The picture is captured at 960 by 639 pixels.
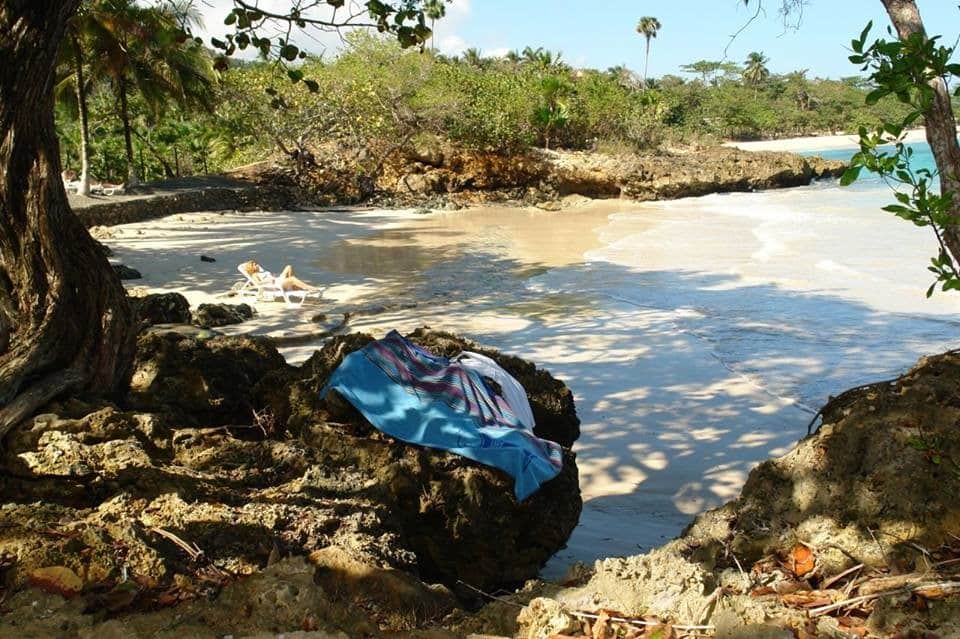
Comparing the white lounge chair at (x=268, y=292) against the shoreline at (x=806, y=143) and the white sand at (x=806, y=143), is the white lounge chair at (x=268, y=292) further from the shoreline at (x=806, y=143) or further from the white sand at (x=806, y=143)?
the white sand at (x=806, y=143)

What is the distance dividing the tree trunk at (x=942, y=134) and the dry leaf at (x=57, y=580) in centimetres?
288

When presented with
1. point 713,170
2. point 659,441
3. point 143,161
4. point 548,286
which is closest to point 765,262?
point 548,286

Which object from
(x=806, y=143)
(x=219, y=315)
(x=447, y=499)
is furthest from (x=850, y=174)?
(x=806, y=143)

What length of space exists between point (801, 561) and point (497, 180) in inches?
1360

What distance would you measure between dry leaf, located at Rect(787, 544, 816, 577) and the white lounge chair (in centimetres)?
1033

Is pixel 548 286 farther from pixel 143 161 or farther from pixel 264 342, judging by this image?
pixel 143 161

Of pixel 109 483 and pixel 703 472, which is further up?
pixel 109 483

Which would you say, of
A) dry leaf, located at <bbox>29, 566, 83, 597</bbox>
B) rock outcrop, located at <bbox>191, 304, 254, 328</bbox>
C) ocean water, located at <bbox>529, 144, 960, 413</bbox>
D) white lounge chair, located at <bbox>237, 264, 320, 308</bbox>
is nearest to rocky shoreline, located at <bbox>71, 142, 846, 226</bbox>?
ocean water, located at <bbox>529, 144, 960, 413</bbox>

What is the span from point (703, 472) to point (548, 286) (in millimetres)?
8916

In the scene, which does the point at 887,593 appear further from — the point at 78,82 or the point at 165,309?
the point at 78,82

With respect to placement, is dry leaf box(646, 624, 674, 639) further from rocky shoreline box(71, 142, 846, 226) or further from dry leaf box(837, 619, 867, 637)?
rocky shoreline box(71, 142, 846, 226)

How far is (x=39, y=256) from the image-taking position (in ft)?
13.0

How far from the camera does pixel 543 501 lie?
4652 millimetres

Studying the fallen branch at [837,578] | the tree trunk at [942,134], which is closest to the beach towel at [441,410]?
the fallen branch at [837,578]
